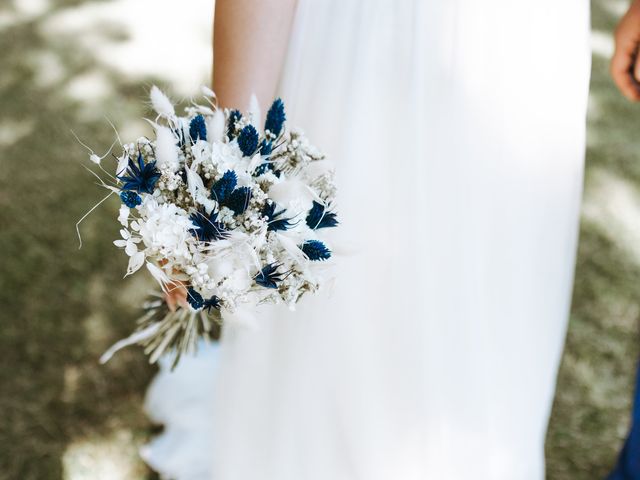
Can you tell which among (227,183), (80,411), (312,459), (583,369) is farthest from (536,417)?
(80,411)

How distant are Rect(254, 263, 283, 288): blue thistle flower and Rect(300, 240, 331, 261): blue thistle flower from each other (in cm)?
5

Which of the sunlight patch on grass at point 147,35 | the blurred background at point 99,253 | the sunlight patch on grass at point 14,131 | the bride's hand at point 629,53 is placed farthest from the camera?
the sunlight patch on grass at point 147,35

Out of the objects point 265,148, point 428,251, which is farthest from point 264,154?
point 428,251

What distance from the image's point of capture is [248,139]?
40.6 inches

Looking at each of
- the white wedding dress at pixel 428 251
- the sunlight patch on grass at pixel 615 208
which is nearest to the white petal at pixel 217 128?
the white wedding dress at pixel 428 251

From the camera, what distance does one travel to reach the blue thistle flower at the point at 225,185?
97cm

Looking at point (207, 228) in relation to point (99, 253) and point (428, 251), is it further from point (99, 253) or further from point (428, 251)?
point (99, 253)

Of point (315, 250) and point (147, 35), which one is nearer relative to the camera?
point (315, 250)

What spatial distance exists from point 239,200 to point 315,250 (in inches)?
5.5

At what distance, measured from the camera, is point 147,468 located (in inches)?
81.6

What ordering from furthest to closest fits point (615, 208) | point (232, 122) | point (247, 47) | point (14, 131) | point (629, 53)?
point (14, 131) < point (615, 208) < point (629, 53) < point (247, 47) < point (232, 122)

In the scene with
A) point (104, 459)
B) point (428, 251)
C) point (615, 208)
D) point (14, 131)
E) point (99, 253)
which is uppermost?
point (428, 251)

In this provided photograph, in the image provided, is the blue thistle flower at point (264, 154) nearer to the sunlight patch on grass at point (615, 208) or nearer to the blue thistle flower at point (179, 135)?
the blue thistle flower at point (179, 135)

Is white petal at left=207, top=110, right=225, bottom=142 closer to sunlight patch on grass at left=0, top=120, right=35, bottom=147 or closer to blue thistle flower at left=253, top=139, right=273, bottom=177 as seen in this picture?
blue thistle flower at left=253, top=139, right=273, bottom=177
